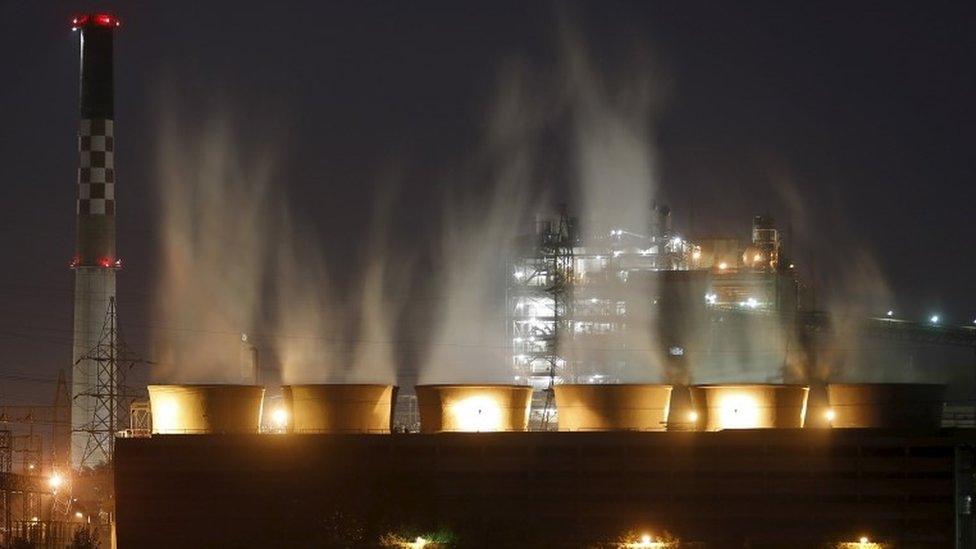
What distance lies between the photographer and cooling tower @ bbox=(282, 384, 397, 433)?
4662cm

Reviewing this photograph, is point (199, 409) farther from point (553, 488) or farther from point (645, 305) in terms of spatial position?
point (645, 305)

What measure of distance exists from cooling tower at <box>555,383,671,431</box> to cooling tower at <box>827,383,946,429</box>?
5.70m

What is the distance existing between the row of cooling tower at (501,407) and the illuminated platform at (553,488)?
61.8 inches

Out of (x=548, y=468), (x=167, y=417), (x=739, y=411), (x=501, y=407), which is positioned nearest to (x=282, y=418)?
(x=167, y=417)

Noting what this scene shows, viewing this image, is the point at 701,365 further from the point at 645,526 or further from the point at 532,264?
the point at 645,526

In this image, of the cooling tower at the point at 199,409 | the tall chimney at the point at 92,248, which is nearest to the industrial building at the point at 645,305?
the tall chimney at the point at 92,248

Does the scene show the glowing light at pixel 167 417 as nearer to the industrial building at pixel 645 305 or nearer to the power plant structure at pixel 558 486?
the power plant structure at pixel 558 486

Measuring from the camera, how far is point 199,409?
46.3 metres

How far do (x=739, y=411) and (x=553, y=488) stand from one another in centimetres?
633

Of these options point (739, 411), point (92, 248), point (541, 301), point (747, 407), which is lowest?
point (739, 411)

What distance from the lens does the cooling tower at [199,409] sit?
1821 inches

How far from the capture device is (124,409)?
238 feet

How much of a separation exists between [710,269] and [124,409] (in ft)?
116

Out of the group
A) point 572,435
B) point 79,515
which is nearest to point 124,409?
point 79,515
